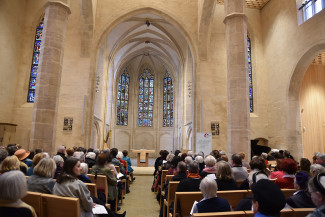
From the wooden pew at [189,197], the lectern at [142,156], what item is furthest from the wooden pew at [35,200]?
the lectern at [142,156]

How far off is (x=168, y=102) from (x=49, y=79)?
18918 millimetres

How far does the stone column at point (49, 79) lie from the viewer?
24.9 feet

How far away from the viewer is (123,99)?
26.0 m

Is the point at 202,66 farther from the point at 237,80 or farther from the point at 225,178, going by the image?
the point at 225,178

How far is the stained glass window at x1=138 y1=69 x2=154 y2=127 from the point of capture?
2655 cm

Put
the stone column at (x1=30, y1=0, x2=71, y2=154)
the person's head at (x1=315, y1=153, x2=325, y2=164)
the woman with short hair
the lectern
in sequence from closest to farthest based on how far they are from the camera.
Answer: the woman with short hair, the person's head at (x1=315, y1=153, x2=325, y2=164), the stone column at (x1=30, y1=0, x2=71, y2=154), the lectern

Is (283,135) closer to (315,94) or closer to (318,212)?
(315,94)

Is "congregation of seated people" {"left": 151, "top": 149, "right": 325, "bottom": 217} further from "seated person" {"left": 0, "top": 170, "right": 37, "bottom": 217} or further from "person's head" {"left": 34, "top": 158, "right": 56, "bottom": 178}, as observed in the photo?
"person's head" {"left": 34, "top": 158, "right": 56, "bottom": 178}

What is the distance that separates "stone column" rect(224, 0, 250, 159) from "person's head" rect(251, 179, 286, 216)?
6131mm

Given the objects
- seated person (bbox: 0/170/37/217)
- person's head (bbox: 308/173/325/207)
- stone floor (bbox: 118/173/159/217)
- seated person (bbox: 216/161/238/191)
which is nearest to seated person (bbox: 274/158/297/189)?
seated person (bbox: 216/161/238/191)

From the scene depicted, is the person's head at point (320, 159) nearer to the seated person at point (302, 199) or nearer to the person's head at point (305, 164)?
the person's head at point (305, 164)

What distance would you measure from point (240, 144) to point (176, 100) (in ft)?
53.4

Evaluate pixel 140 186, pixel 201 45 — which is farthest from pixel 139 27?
pixel 140 186

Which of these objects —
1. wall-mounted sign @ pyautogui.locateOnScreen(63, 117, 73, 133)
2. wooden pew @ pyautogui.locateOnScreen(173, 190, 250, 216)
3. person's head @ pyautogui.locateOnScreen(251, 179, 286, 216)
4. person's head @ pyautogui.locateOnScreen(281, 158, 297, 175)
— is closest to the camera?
person's head @ pyautogui.locateOnScreen(251, 179, 286, 216)
